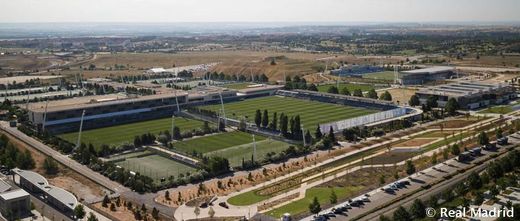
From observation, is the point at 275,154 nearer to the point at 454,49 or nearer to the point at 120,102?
the point at 120,102

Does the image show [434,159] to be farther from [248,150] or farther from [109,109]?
[109,109]

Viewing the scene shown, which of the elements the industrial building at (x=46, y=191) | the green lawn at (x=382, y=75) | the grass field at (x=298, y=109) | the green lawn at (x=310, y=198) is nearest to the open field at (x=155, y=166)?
the industrial building at (x=46, y=191)

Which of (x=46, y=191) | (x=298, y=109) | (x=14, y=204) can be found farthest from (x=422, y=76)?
(x=14, y=204)

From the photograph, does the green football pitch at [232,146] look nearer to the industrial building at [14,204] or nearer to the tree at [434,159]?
the tree at [434,159]

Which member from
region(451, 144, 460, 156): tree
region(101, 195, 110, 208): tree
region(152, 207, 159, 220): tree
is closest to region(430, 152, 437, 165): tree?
region(451, 144, 460, 156): tree

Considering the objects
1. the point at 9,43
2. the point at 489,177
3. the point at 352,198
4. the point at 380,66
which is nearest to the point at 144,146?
the point at 352,198

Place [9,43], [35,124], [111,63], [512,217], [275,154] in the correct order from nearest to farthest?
1. [512,217]
2. [275,154]
3. [35,124]
4. [111,63]
5. [9,43]
